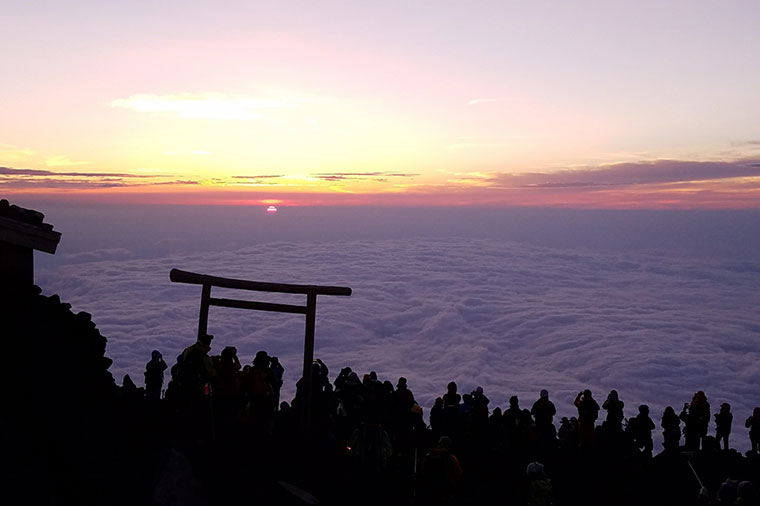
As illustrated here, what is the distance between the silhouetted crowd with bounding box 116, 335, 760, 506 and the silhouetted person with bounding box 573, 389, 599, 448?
2 centimetres

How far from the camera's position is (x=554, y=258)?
191 metres

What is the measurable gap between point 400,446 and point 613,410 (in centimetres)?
398

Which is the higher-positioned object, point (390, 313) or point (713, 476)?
point (713, 476)

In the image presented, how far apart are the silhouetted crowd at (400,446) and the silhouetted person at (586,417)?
2 cm

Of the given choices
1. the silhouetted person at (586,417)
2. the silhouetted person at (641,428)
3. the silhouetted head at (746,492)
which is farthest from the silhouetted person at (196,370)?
the silhouetted person at (641,428)

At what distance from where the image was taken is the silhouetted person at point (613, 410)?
10977 mm

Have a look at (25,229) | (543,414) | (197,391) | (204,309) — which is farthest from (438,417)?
(25,229)

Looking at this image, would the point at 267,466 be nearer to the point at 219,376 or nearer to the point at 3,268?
the point at 219,376

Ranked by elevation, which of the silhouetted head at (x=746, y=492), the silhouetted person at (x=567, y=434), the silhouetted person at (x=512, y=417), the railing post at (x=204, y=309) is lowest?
the silhouetted person at (x=567, y=434)

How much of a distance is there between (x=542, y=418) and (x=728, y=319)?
120789 millimetres

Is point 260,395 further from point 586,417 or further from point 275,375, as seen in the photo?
point 586,417

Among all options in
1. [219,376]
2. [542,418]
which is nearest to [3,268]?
[219,376]

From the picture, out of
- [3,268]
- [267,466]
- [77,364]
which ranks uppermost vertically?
[3,268]

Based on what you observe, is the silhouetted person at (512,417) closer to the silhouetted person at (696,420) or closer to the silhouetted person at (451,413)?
the silhouetted person at (451,413)
